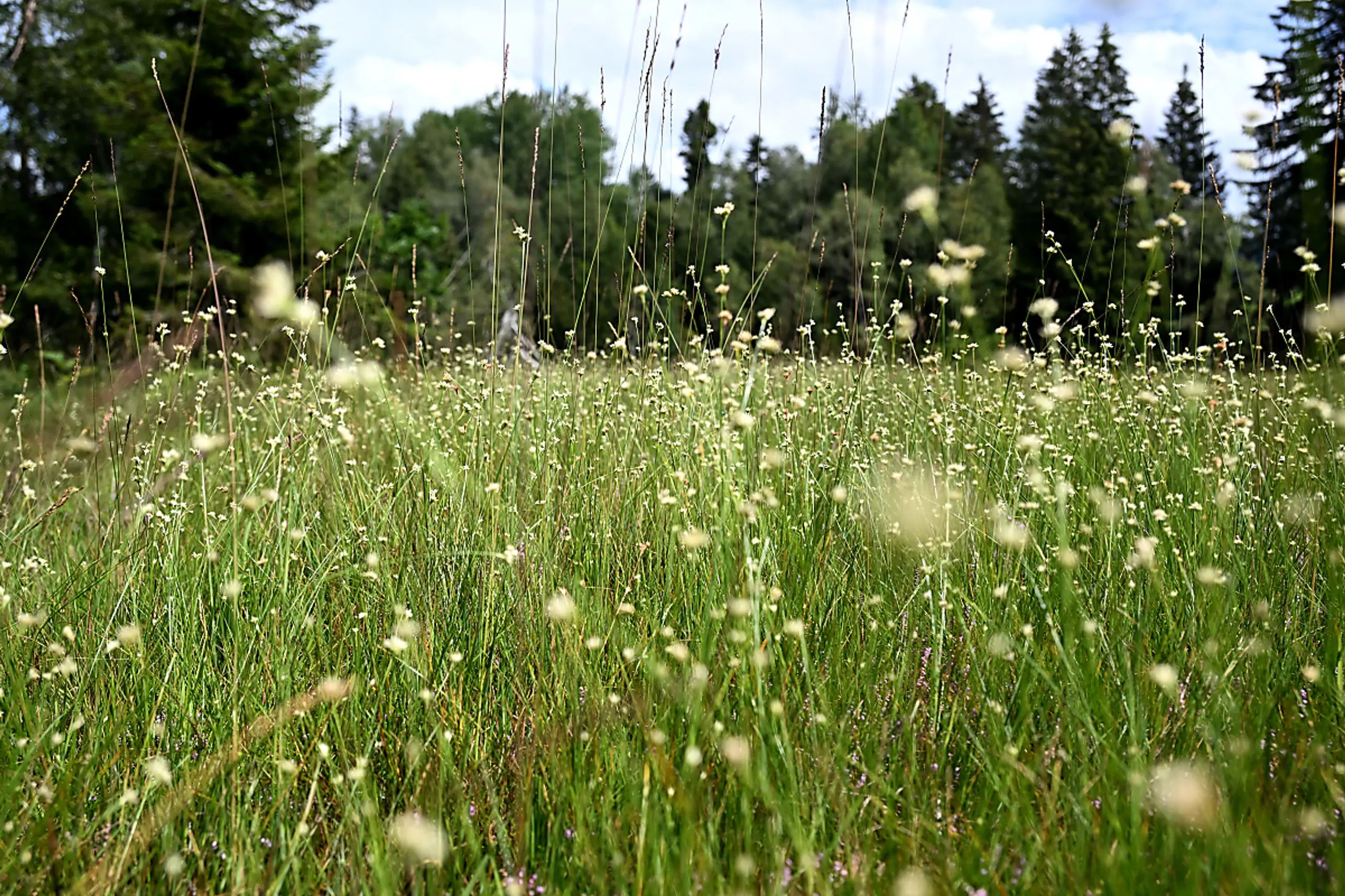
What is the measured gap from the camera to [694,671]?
4.60ft

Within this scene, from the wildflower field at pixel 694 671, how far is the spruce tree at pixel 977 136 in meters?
35.9

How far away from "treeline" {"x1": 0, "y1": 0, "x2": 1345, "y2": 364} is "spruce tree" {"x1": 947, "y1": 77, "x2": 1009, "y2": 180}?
0.19 m

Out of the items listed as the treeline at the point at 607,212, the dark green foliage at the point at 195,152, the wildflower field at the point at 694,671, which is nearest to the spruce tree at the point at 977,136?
the treeline at the point at 607,212

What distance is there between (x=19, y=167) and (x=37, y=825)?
1034 inches

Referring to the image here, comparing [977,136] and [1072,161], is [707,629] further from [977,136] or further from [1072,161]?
[977,136]

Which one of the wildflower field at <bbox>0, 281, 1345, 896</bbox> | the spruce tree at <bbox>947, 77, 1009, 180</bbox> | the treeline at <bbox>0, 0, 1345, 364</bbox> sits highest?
the spruce tree at <bbox>947, 77, 1009, 180</bbox>

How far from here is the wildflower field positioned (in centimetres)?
130

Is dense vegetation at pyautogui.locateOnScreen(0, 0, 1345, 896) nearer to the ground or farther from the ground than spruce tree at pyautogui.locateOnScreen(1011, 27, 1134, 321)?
nearer to the ground

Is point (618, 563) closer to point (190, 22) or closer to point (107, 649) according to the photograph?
point (107, 649)

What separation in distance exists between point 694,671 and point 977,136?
42014mm

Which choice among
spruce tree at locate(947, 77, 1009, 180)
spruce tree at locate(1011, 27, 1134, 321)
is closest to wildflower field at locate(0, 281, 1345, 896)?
spruce tree at locate(1011, 27, 1134, 321)

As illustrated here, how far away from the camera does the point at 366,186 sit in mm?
26141

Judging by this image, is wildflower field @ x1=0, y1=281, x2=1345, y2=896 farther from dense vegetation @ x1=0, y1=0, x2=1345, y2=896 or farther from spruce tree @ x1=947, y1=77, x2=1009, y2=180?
spruce tree @ x1=947, y1=77, x2=1009, y2=180

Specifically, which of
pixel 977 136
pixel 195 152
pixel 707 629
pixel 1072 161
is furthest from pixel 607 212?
pixel 977 136
